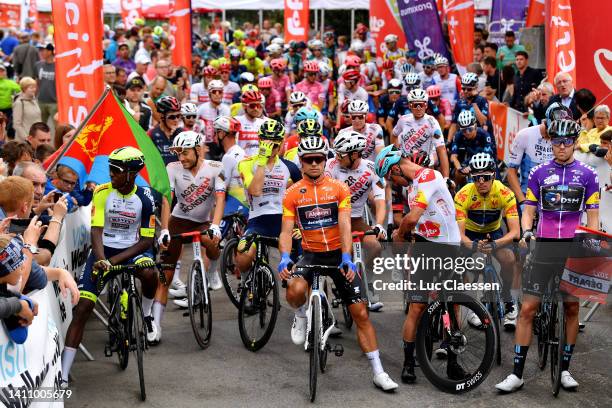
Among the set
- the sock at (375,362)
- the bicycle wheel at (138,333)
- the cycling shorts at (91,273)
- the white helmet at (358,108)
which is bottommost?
the sock at (375,362)

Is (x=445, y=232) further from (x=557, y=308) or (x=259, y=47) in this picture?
(x=259, y=47)

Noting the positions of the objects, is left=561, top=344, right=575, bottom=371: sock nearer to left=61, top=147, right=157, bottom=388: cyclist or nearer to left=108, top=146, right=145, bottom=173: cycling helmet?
left=61, top=147, right=157, bottom=388: cyclist

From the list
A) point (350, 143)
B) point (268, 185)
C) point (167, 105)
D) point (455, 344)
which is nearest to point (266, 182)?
point (268, 185)

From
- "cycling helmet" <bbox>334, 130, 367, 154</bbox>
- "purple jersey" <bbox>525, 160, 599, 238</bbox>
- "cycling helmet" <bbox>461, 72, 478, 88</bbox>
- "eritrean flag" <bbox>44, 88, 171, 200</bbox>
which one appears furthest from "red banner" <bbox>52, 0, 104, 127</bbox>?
"cycling helmet" <bbox>461, 72, 478, 88</bbox>

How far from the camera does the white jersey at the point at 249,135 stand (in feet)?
43.0

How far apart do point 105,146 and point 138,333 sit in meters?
2.74

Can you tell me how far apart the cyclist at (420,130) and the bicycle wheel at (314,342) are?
18.5 feet

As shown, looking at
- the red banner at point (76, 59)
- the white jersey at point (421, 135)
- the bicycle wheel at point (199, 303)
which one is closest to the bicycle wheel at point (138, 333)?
the bicycle wheel at point (199, 303)

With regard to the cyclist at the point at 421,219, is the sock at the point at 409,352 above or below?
below

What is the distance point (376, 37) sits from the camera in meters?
22.7

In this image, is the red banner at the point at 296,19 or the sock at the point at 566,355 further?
the red banner at the point at 296,19

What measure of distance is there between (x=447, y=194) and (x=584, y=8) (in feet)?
18.8

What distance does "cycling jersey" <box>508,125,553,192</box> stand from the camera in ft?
36.8

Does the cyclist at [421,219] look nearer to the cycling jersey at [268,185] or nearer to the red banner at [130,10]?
the cycling jersey at [268,185]
